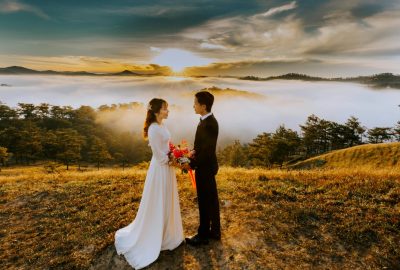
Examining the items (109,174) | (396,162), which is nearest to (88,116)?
(396,162)

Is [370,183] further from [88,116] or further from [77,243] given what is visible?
[88,116]

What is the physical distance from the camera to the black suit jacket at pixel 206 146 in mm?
7645

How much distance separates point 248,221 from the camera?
9.88 meters

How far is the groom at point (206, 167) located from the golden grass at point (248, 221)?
0.45 m

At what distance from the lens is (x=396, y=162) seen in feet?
224

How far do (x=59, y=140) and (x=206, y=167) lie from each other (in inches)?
3955

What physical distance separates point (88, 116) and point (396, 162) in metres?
134

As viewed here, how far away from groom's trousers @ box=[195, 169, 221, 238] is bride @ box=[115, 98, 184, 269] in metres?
0.63

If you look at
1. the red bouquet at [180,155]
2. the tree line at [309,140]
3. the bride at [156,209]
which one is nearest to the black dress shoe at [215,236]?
the bride at [156,209]

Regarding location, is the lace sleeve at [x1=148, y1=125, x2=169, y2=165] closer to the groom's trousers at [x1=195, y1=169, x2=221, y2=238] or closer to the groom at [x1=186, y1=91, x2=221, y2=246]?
the groom at [x1=186, y1=91, x2=221, y2=246]

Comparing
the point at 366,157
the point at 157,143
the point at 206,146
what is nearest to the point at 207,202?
the point at 206,146

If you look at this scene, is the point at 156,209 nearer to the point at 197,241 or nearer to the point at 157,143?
the point at 197,241

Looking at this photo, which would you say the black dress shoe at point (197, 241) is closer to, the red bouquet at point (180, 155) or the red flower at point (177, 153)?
the red bouquet at point (180, 155)

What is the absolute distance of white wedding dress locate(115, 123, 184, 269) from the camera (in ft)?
25.6
